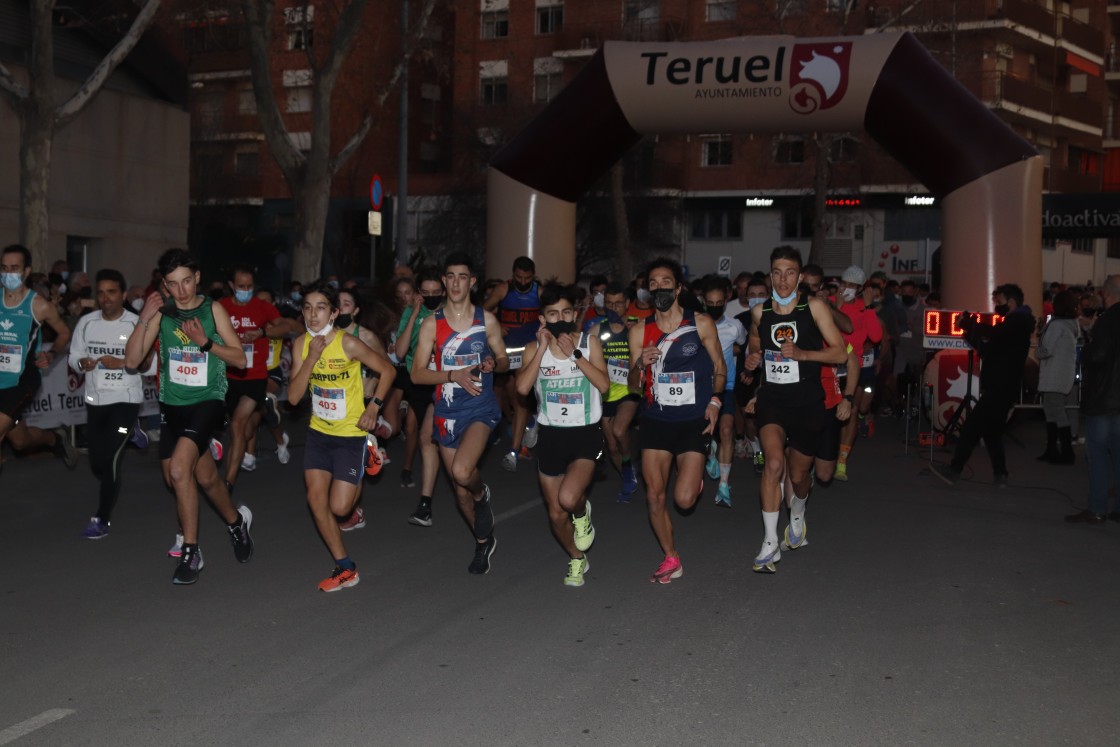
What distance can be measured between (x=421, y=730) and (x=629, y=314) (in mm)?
8594

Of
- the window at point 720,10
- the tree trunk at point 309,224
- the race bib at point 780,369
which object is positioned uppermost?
the window at point 720,10

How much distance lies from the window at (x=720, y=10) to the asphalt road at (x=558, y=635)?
38.3m

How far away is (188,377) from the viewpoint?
25.3 ft

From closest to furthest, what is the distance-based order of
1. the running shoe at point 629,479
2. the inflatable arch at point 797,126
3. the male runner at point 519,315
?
the running shoe at point 629,479
the male runner at point 519,315
the inflatable arch at point 797,126

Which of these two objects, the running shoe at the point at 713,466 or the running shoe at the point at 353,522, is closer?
the running shoe at the point at 353,522

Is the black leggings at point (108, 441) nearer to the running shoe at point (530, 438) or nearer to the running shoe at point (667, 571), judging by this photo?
the running shoe at point (667, 571)

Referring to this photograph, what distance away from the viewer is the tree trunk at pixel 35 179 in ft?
60.5

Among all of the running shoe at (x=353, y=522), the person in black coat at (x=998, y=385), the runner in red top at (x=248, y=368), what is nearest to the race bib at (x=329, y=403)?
the running shoe at (x=353, y=522)

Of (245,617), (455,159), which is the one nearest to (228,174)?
(455,159)

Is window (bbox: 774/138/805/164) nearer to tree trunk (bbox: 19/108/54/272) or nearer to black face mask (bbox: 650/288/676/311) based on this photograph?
tree trunk (bbox: 19/108/54/272)

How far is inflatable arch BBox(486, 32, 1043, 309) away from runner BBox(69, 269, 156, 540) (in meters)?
8.84

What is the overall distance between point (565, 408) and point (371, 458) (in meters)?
1.15

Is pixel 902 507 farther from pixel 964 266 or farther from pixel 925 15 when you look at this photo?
pixel 925 15

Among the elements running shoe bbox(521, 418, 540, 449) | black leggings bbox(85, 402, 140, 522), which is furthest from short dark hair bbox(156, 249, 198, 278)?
running shoe bbox(521, 418, 540, 449)
